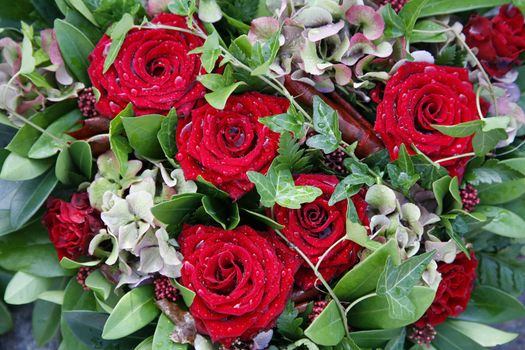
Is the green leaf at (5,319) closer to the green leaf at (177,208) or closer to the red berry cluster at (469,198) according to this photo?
the green leaf at (177,208)

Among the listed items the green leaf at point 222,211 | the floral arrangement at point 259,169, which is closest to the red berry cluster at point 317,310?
the floral arrangement at point 259,169

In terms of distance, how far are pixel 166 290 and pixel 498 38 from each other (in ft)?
1.71

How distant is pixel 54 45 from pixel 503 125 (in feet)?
1.73

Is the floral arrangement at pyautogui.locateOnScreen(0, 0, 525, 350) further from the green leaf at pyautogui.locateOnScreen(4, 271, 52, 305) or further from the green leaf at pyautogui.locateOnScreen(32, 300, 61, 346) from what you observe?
the green leaf at pyautogui.locateOnScreen(32, 300, 61, 346)

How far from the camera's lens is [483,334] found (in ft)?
2.83

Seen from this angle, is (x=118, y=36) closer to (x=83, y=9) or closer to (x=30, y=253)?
(x=83, y=9)

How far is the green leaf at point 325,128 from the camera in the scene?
2.37ft

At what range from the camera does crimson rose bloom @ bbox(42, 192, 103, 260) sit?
764 millimetres

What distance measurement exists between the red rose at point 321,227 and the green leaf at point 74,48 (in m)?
0.31

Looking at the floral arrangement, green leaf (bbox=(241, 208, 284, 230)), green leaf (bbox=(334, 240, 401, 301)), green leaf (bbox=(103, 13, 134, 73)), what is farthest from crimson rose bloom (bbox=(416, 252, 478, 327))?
green leaf (bbox=(103, 13, 134, 73))

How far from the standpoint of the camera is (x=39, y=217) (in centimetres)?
85

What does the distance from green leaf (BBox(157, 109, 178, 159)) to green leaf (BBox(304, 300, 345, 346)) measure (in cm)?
25

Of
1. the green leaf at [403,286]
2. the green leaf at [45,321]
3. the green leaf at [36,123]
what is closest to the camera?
the green leaf at [403,286]

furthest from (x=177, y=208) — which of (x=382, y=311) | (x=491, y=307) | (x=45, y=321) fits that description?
(x=491, y=307)
